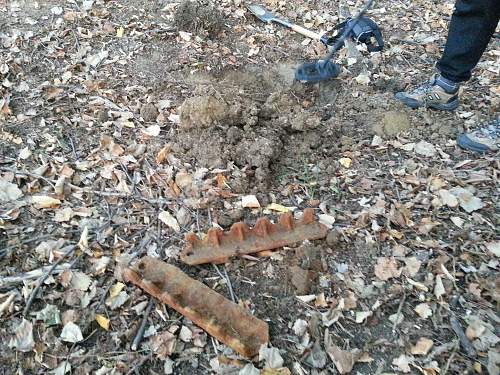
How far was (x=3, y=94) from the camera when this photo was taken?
3160 mm

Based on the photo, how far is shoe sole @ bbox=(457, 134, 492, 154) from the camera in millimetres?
2908

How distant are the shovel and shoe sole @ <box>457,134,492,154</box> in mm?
1359

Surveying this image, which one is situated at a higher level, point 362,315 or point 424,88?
point 424,88

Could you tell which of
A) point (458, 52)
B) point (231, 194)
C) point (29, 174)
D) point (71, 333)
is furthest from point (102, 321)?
point (458, 52)

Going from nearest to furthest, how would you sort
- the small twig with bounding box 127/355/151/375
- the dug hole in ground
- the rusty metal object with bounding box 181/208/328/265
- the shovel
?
the small twig with bounding box 127/355/151/375 → the dug hole in ground → the rusty metal object with bounding box 181/208/328/265 → the shovel

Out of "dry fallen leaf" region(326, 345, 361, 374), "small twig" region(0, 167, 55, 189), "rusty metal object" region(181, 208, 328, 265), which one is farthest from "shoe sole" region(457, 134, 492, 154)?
"small twig" region(0, 167, 55, 189)

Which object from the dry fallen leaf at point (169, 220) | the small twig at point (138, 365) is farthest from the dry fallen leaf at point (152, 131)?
the small twig at point (138, 365)

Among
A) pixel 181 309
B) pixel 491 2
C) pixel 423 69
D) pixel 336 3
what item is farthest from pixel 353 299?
pixel 336 3

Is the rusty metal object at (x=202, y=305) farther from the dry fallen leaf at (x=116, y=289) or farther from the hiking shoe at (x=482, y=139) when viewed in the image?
the hiking shoe at (x=482, y=139)

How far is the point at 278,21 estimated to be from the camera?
13.2 ft

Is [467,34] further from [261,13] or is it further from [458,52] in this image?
[261,13]

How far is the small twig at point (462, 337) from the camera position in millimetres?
2010

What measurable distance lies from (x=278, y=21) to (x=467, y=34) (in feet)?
5.36

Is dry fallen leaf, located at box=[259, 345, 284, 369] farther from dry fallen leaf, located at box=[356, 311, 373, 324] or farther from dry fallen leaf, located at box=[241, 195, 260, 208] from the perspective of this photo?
dry fallen leaf, located at box=[241, 195, 260, 208]
